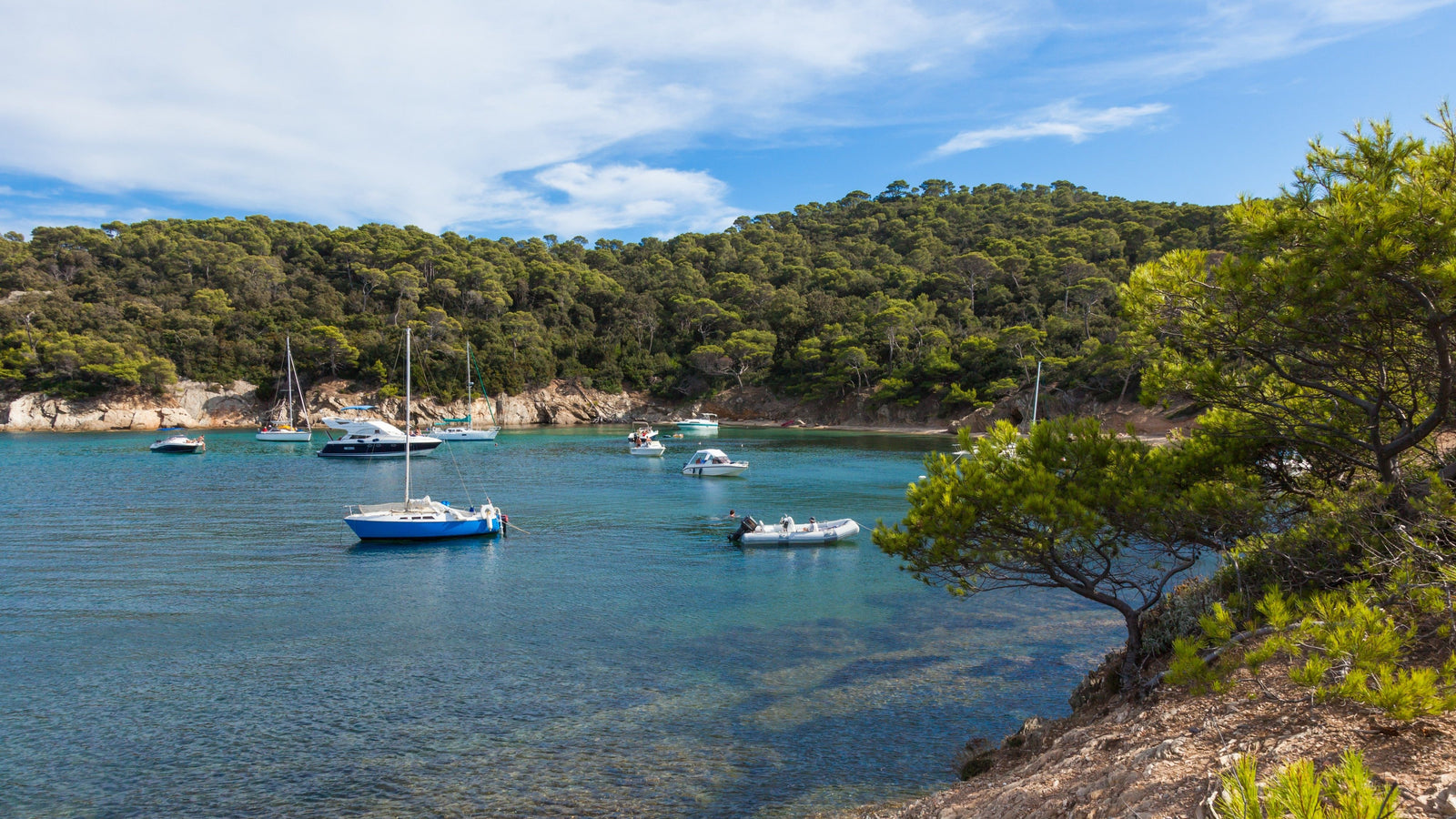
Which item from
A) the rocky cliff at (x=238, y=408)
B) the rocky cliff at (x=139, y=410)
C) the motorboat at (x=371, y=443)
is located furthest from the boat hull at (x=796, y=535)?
the rocky cliff at (x=139, y=410)

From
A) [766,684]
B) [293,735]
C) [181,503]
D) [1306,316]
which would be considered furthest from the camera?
→ [181,503]

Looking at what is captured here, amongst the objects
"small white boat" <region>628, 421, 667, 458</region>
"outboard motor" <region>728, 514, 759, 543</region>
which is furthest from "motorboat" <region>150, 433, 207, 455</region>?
"outboard motor" <region>728, 514, 759, 543</region>

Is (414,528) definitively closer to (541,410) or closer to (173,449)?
(173,449)

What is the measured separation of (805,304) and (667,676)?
78115mm

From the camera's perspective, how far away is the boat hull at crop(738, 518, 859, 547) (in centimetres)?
2580

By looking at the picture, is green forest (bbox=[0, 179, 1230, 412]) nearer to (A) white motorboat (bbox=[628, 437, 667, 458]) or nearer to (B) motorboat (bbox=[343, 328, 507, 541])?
(A) white motorboat (bbox=[628, 437, 667, 458])

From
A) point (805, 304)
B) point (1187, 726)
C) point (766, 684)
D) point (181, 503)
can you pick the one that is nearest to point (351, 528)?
point (181, 503)

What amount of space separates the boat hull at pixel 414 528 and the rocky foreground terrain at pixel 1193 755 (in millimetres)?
21347

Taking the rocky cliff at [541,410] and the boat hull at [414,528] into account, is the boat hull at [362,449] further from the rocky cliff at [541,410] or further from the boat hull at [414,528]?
the rocky cliff at [541,410]

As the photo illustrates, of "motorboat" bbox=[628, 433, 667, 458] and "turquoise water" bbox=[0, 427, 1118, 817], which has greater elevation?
"motorboat" bbox=[628, 433, 667, 458]

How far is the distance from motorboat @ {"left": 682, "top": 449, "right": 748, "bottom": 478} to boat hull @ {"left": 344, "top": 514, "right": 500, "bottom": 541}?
54.8 ft

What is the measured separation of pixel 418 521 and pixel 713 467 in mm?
19295

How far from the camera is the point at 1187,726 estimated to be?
7113mm

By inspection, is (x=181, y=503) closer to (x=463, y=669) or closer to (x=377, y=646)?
(x=377, y=646)
